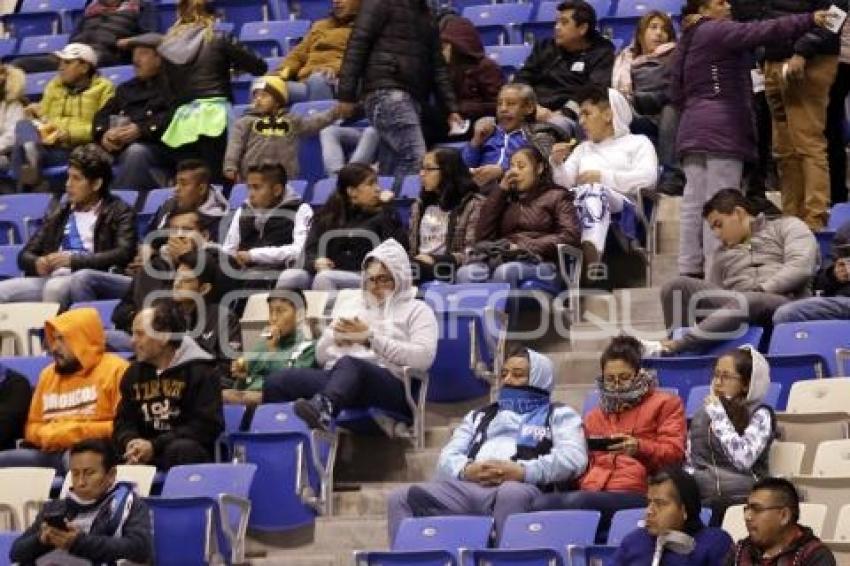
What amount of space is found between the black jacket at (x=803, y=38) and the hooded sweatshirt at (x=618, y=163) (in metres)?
0.81

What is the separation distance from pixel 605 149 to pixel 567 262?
923mm

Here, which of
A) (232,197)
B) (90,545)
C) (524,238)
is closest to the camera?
(90,545)

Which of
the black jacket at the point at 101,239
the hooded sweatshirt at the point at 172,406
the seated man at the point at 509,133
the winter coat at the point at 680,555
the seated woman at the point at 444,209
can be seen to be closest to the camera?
the winter coat at the point at 680,555

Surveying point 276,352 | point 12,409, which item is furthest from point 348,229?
point 12,409

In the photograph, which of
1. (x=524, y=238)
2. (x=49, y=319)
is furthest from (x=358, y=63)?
(x=49, y=319)

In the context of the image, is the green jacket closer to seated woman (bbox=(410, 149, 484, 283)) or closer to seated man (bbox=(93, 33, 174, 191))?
seated woman (bbox=(410, 149, 484, 283))

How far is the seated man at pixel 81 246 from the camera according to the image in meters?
14.4

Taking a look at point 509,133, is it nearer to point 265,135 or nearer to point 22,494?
point 265,135

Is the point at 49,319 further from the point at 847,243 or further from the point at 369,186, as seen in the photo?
the point at 847,243

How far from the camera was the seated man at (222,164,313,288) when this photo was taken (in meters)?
14.3

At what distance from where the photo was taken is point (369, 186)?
46.4 ft

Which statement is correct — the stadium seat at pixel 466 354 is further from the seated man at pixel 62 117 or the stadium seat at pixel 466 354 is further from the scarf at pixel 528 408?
the seated man at pixel 62 117

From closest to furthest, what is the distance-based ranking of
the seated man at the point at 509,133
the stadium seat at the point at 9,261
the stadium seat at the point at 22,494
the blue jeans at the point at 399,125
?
the stadium seat at the point at 22,494 < the seated man at the point at 509,133 < the stadium seat at the point at 9,261 < the blue jeans at the point at 399,125

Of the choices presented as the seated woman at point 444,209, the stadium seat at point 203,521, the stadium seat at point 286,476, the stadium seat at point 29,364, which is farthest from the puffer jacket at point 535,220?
the stadium seat at point 203,521
